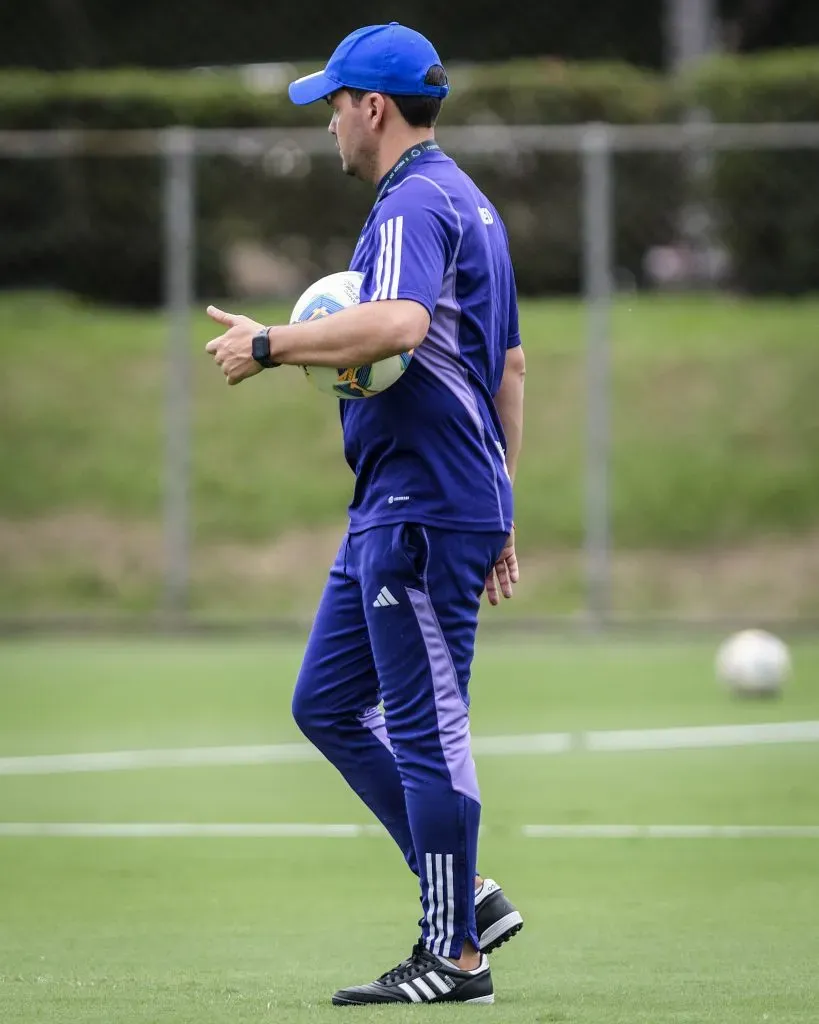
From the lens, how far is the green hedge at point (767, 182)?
1827 cm

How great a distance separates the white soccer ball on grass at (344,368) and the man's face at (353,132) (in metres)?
0.28

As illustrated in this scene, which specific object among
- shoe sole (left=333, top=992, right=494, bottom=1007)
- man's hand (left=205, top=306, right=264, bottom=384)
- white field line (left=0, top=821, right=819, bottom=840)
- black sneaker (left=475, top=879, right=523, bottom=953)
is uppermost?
man's hand (left=205, top=306, right=264, bottom=384)

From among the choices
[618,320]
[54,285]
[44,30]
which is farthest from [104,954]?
[44,30]

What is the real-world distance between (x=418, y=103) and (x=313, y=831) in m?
3.61

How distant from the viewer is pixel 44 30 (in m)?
23.9

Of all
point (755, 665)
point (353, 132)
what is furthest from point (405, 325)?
point (755, 665)

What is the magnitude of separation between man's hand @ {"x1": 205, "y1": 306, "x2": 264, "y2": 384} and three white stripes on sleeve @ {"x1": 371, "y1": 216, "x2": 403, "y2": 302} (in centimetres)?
31

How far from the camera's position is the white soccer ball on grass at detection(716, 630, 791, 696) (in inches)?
466

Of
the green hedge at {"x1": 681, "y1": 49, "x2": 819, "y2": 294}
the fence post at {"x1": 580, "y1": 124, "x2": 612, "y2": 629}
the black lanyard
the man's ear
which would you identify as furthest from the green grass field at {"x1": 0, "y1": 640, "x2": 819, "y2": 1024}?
the green hedge at {"x1": 681, "y1": 49, "x2": 819, "y2": 294}

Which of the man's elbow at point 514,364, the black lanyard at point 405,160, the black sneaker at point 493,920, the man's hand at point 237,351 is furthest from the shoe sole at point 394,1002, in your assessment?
the black lanyard at point 405,160

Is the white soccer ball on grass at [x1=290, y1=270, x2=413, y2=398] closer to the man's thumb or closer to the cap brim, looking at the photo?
the man's thumb

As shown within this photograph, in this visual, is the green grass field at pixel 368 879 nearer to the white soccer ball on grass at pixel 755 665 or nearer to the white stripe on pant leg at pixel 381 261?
the white soccer ball on grass at pixel 755 665

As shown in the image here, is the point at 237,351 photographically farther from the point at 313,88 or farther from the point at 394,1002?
the point at 394,1002

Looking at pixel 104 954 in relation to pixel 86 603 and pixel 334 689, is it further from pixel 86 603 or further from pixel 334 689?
pixel 86 603
